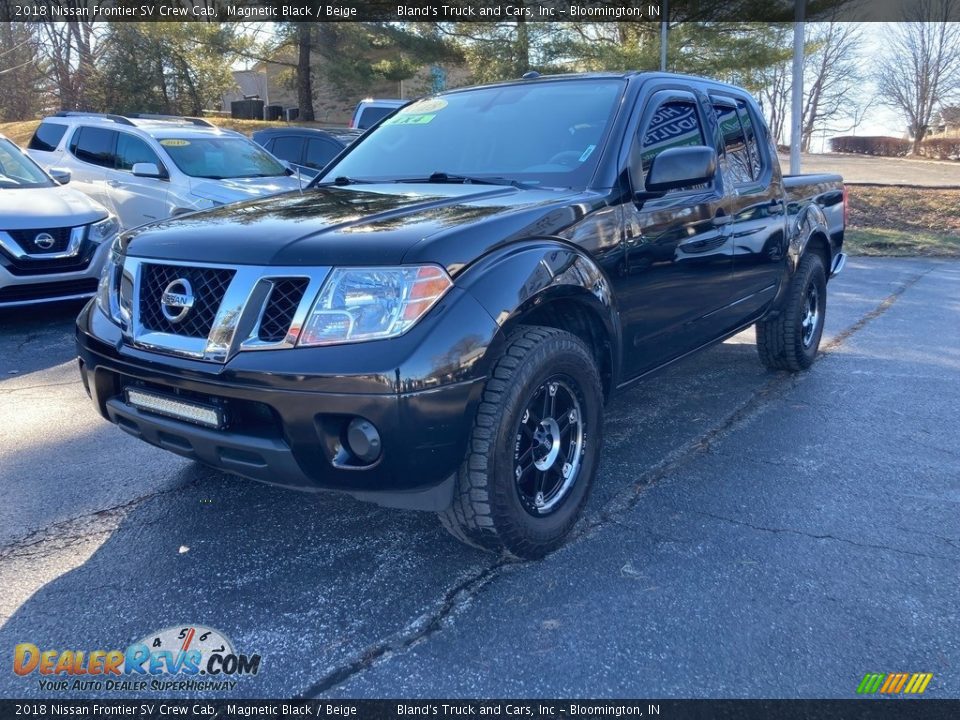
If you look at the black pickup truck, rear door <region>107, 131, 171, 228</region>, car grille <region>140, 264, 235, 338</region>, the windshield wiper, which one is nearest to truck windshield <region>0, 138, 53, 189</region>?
rear door <region>107, 131, 171, 228</region>

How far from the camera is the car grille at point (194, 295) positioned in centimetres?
275

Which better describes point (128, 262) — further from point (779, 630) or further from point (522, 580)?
point (779, 630)

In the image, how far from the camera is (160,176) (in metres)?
9.25

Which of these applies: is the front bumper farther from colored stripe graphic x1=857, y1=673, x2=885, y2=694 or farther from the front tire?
colored stripe graphic x1=857, y1=673, x2=885, y2=694

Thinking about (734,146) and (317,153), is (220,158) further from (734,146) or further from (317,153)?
(734,146)

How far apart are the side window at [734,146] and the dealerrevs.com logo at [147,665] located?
3.51 metres

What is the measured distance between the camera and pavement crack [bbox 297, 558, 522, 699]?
2.42 meters

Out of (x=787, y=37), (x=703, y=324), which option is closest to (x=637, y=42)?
(x=787, y=37)

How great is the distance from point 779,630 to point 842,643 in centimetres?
19

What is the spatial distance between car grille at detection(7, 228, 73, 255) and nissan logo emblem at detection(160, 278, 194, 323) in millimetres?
4737

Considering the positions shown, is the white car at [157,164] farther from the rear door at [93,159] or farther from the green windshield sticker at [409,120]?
the green windshield sticker at [409,120]

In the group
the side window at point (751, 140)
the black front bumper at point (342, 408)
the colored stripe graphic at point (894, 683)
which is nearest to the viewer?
the colored stripe graphic at point (894, 683)

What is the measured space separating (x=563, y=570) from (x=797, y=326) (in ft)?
10.7

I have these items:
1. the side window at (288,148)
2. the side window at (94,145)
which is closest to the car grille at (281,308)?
the side window at (94,145)
